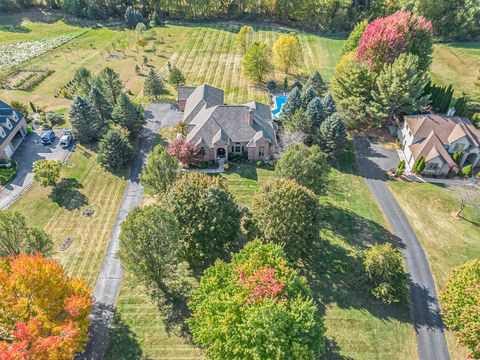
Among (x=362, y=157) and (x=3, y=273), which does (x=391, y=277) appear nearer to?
(x=362, y=157)

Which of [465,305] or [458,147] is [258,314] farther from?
[458,147]

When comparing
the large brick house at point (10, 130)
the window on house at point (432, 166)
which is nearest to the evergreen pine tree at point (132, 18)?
the large brick house at point (10, 130)

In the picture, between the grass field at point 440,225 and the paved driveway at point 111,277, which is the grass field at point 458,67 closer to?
the grass field at point 440,225

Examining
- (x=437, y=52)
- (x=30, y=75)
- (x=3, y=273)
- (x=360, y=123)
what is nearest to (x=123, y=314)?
(x=3, y=273)

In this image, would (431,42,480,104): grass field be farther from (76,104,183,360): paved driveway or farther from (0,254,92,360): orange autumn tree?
(0,254,92,360): orange autumn tree

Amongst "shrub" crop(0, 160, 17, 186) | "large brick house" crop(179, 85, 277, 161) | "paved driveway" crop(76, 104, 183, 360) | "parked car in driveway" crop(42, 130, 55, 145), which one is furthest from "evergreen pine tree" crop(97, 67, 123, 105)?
"shrub" crop(0, 160, 17, 186)

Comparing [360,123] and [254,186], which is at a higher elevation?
[360,123]
